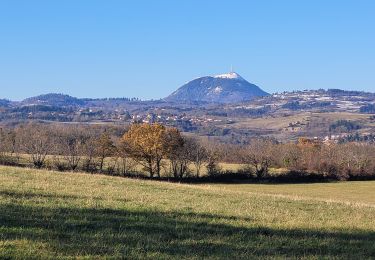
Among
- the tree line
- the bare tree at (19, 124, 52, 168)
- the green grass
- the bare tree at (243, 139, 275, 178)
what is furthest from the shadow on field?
the bare tree at (243, 139, 275, 178)

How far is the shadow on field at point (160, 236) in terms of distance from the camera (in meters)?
11.1

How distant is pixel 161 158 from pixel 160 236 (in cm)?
8008

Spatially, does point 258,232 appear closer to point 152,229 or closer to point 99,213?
point 152,229

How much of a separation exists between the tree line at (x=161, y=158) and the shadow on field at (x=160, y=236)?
213 ft

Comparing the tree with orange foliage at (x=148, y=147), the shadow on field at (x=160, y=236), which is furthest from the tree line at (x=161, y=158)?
the shadow on field at (x=160, y=236)

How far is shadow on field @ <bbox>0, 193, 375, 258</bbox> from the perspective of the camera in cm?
1113

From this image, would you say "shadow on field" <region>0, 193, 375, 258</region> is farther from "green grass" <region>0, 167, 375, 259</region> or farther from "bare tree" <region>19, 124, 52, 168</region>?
"bare tree" <region>19, 124, 52, 168</region>

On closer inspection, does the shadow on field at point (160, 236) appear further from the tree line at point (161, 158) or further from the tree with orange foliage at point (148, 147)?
the tree with orange foliage at point (148, 147)

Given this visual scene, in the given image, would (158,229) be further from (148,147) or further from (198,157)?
(148,147)

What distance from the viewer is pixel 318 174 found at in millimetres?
93562

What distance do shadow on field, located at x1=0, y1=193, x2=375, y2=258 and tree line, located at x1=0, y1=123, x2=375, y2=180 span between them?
6499cm

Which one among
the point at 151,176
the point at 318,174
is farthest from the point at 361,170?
the point at 151,176

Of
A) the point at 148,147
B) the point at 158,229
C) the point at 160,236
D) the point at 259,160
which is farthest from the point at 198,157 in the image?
the point at 160,236

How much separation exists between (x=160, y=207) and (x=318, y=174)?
259 feet
